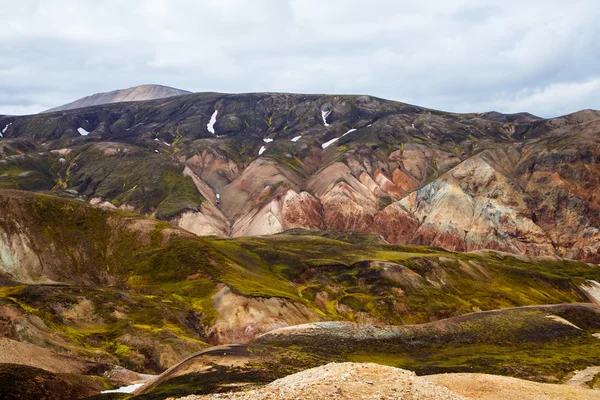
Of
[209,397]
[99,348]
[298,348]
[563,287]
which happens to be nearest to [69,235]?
[99,348]

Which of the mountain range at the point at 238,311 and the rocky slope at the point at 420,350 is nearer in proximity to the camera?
the rocky slope at the point at 420,350

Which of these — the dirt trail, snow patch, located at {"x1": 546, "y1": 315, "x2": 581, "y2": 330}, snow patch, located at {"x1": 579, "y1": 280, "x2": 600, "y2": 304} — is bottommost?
snow patch, located at {"x1": 579, "y1": 280, "x2": 600, "y2": 304}

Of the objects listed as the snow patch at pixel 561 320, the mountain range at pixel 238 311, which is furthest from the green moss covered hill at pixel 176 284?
the snow patch at pixel 561 320

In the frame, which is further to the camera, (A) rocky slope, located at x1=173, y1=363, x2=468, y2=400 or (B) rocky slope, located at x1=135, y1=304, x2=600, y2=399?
(B) rocky slope, located at x1=135, y1=304, x2=600, y2=399

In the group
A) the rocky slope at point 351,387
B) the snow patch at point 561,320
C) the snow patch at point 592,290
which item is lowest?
the snow patch at point 592,290

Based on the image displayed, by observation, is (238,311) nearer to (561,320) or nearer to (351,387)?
(561,320)

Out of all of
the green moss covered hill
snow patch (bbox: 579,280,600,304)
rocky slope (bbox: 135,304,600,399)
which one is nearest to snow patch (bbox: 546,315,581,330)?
rocky slope (bbox: 135,304,600,399)

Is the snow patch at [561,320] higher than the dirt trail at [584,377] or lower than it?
lower

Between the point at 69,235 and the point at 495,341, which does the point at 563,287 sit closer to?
the point at 495,341

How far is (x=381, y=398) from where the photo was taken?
31.9m

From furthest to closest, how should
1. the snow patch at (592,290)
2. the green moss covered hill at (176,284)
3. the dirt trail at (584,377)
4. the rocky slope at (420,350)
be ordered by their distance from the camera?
the snow patch at (592,290)
the green moss covered hill at (176,284)
the dirt trail at (584,377)
the rocky slope at (420,350)

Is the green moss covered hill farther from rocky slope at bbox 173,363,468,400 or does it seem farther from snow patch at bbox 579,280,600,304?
rocky slope at bbox 173,363,468,400

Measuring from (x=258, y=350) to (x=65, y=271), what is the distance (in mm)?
95628

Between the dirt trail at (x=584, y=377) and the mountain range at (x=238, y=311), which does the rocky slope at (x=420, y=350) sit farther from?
the dirt trail at (x=584, y=377)
